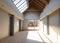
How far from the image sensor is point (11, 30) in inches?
402

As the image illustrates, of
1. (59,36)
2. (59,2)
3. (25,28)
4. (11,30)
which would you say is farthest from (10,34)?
(25,28)

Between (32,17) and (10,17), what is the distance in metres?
8.36

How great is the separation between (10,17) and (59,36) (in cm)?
549

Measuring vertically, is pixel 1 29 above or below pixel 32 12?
below

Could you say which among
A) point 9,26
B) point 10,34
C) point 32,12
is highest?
point 32,12

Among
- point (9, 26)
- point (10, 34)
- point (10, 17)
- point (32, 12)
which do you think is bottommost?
point (10, 34)

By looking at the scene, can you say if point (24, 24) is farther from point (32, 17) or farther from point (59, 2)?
point (59, 2)

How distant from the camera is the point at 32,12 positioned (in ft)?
61.0

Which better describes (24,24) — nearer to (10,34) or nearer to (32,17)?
(32,17)

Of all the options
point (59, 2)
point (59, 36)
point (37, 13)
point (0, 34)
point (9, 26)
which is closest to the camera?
point (59, 2)

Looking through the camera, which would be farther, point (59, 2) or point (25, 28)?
point (25, 28)

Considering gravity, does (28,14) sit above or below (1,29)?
above

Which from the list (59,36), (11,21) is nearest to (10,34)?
(11,21)

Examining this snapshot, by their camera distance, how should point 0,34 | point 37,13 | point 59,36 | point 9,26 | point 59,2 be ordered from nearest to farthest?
point 59,2, point 59,36, point 0,34, point 9,26, point 37,13
